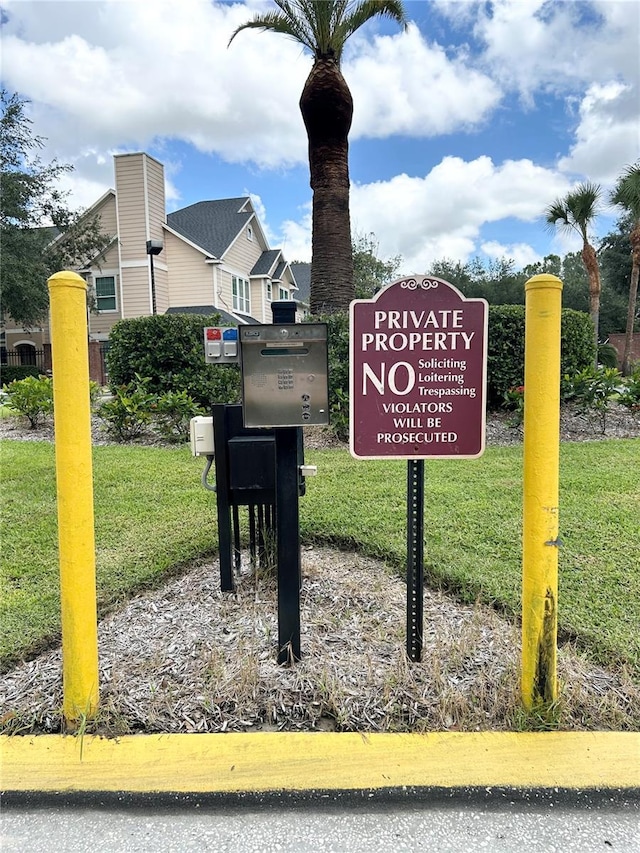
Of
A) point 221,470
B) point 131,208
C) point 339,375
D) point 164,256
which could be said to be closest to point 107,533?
point 221,470

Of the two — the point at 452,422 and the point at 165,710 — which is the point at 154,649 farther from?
the point at 452,422

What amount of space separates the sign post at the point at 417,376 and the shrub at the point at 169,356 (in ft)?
Answer: 22.0

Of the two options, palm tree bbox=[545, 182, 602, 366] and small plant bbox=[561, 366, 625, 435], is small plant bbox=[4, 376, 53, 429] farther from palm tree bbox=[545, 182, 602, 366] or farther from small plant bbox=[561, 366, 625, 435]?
palm tree bbox=[545, 182, 602, 366]

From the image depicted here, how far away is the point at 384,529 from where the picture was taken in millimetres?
4094

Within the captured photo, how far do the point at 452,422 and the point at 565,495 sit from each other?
2.97 m

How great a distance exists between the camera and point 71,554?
2.04 metres

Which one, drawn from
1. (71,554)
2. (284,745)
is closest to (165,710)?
(284,745)

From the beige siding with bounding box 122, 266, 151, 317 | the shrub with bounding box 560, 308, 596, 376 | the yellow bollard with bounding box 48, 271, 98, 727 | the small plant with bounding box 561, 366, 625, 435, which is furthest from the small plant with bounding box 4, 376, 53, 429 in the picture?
the beige siding with bounding box 122, 266, 151, 317

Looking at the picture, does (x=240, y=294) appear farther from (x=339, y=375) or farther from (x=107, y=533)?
(x=107, y=533)

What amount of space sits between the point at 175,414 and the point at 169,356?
1.24 metres

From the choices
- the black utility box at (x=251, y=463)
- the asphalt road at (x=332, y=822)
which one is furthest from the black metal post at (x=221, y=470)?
the asphalt road at (x=332, y=822)

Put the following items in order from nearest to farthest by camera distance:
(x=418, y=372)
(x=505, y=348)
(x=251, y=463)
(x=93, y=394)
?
(x=418, y=372)
(x=251, y=463)
(x=505, y=348)
(x=93, y=394)

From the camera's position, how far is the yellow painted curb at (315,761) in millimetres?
1811

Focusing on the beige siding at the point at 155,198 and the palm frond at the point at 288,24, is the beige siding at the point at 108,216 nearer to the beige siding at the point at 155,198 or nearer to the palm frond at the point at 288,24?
the beige siding at the point at 155,198
